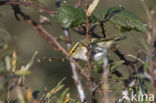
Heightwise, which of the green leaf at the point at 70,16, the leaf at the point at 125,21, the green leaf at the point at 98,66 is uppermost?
the green leaf at the point at 70,16

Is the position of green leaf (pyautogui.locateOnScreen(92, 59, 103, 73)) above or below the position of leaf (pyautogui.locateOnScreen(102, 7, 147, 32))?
below

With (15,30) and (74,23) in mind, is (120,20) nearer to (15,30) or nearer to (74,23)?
(74,23)

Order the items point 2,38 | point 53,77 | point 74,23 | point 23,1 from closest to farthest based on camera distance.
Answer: point 2,38 → point 74,23 → point 23,1 → point 53,77

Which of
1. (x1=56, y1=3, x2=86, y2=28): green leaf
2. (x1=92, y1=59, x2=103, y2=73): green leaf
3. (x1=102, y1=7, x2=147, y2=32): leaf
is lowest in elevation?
(x1=92, y1=59, x2=103, y2=73): green leaf

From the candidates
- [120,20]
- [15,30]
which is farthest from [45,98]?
→ [15,30]

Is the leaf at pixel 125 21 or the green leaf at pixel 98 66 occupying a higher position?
the leaf at pixel 125 21

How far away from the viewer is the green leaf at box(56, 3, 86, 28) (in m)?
1.12

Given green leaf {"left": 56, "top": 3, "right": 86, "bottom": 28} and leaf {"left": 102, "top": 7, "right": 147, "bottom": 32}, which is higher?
green leaf {"left": 56, "top": 3, "right": 86, "bottom": 28}

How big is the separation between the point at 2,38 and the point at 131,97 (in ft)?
1.55

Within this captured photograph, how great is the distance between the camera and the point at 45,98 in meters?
0.95

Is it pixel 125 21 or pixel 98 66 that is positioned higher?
pixel 125 21

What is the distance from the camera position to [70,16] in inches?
45.7

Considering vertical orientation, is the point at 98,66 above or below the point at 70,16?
below

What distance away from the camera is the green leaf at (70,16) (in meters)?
1.12
